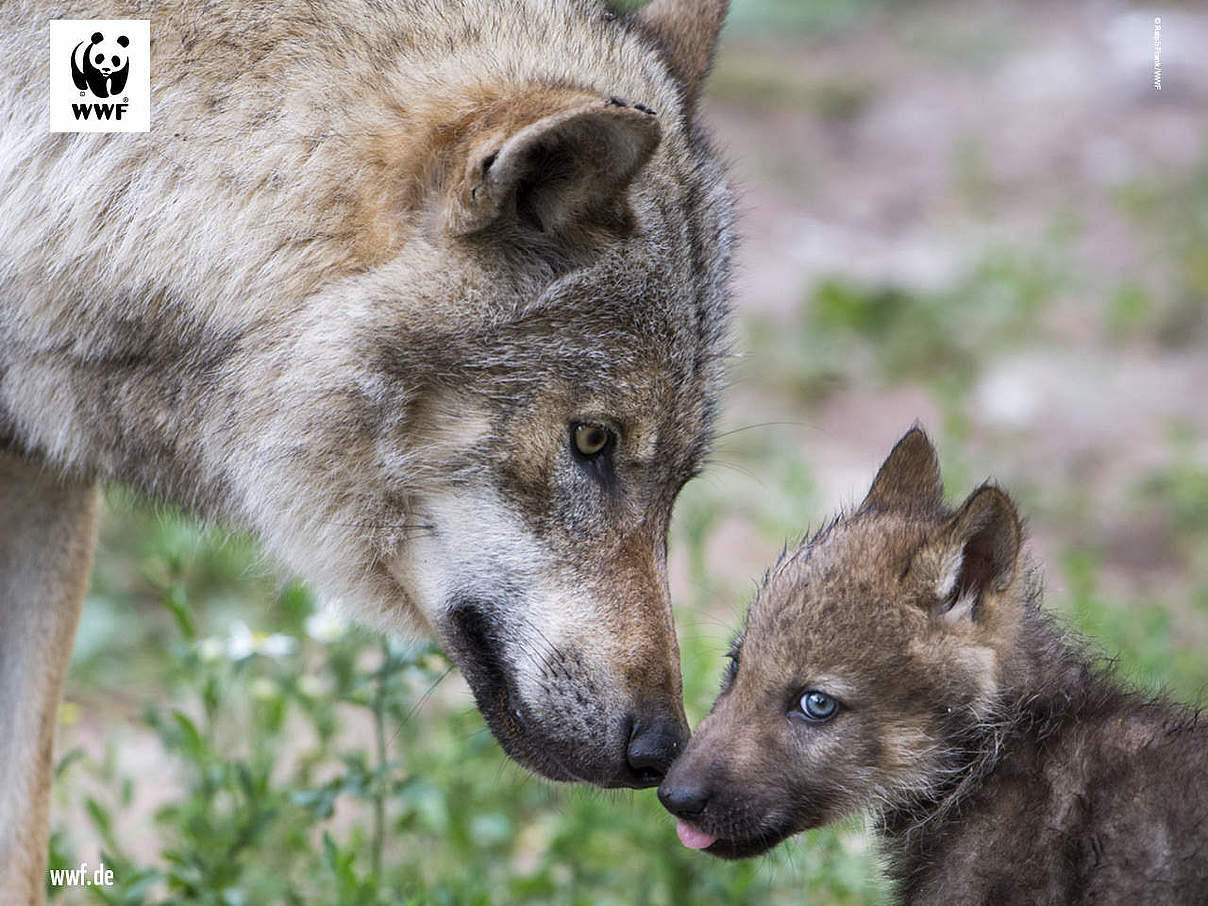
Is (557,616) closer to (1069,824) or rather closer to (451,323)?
(451,323)

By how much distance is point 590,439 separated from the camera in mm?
3326

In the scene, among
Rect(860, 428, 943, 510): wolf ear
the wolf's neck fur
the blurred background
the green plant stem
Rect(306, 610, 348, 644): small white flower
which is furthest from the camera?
Rect(306, 610, 348, 644): small white flower

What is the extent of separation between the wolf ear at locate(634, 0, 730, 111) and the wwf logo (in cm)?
129

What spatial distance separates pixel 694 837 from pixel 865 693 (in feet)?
1.52

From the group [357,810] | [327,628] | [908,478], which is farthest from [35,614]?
[908,478]

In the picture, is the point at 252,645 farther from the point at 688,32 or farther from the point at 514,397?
the point at 688,32

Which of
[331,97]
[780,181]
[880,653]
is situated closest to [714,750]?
[880,653]

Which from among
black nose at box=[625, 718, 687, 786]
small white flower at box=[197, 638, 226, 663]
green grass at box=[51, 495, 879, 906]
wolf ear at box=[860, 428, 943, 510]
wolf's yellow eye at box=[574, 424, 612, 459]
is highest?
wolf's yellow eye at box=[574, 424, 612, 459]

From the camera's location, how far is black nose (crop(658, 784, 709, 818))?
3080mm

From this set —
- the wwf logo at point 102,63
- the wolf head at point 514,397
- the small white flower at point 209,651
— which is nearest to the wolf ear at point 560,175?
the wolf head at point 514,397

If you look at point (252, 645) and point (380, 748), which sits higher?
point (252, 645)

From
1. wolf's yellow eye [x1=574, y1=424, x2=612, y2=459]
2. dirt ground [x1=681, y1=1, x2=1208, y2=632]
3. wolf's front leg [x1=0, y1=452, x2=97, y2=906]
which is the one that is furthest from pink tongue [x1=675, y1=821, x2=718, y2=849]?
dirt ground [x1=681, y1=1, x2=1208, y2=632]

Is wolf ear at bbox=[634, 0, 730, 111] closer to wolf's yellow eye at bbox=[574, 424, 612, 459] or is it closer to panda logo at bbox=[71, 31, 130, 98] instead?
wolf's yellow eye at bbox=[574, 424, 612, 459]

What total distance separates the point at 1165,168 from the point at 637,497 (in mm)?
7798
